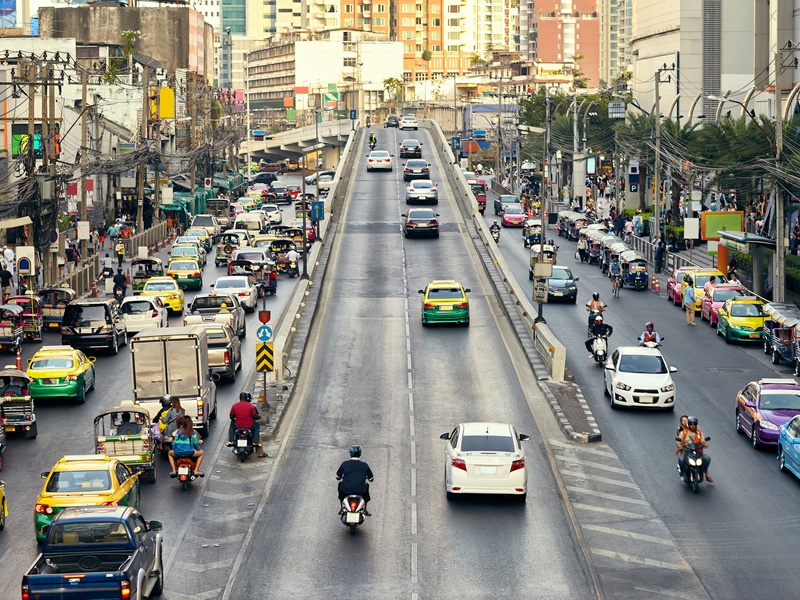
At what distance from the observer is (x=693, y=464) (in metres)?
30.0

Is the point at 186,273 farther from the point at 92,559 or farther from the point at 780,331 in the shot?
the point at 92,559

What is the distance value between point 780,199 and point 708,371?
11.7 metres

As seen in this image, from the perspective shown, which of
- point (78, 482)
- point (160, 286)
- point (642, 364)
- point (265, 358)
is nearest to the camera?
point (78, 482)

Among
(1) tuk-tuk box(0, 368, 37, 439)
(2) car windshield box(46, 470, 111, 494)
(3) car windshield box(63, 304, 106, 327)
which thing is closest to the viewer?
(2) car windshield box(46, 470, 111, 494)

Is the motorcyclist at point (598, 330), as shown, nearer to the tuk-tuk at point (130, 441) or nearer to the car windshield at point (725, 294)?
the car windshield at point (725, 294)

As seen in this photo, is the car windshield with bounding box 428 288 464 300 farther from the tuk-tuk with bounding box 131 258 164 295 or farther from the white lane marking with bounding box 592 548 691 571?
the white lane marking with bounding box 592 548 691 571

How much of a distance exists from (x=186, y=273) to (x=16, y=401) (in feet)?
105

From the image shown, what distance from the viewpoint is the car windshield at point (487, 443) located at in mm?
28500

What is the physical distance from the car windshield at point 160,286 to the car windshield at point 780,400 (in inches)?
1165

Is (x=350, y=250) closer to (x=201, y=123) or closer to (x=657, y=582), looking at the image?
(x=657, y=582)

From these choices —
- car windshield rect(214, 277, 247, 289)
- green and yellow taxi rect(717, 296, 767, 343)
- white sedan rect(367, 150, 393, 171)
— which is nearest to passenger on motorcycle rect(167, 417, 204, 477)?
green and yellow taxi rect(717, 296, 767, 343)

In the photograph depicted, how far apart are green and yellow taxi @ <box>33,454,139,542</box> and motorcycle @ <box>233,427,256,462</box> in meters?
6.54

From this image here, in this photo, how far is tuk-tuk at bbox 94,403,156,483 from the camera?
1180 inches

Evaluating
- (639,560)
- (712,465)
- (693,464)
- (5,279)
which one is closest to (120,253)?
(5,279)
